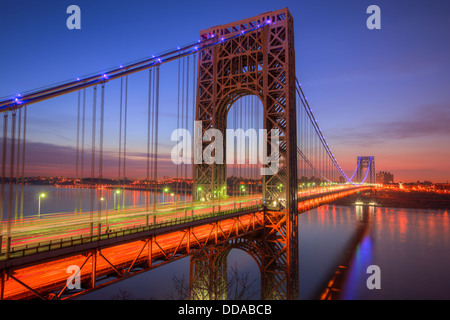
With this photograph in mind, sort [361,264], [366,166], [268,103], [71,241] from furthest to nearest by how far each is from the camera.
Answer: [366,166] < [361,264] < [268,103] < [71,241]

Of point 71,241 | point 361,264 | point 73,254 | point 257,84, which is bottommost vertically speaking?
point 361,264

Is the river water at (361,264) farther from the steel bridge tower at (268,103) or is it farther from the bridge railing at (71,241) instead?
the bridge railing at (71,241)

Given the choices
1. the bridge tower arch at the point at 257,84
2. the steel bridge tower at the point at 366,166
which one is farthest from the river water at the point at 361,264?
the steel bridge tower at the point at 366,166

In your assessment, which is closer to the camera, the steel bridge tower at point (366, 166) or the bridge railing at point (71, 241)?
the bridge railing at point (71, 241)

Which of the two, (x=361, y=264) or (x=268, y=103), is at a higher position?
(x=268, y=103)

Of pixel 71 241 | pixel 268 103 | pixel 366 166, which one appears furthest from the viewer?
pixel 366 166

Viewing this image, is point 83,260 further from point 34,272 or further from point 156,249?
point 156,249

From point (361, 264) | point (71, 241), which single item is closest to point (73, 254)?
point (71, 241)

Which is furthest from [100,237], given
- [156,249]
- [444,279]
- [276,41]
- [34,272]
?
[444,279]

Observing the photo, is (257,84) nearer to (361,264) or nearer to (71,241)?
(71,241)
